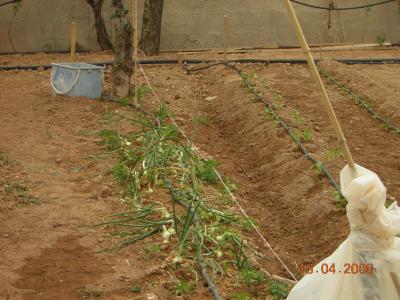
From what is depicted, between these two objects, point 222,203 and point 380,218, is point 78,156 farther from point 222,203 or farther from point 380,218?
point 380,218

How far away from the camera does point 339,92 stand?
9.73 metres

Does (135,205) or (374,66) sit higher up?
(374,66)

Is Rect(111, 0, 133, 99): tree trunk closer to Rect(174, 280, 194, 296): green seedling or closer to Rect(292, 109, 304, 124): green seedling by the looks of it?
Rect(292, 109, 304, 124): green seedling

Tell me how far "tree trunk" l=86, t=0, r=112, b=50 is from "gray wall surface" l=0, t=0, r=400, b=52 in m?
0.30

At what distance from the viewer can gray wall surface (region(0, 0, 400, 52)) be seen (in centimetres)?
1391

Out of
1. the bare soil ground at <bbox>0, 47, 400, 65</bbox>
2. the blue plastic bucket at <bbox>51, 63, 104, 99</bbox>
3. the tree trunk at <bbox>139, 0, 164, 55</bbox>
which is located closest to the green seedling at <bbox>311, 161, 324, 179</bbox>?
the blue plastic bucket at <bbox>51, 63, 104, 99</bbox>

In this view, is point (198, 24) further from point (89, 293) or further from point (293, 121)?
point (89, 293)

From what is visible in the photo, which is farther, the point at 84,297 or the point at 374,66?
the point at 374,66

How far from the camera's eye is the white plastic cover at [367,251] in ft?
10.3

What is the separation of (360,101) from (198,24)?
5.49m

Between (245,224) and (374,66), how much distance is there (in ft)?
22.4

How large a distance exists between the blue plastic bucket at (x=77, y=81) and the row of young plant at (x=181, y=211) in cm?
204

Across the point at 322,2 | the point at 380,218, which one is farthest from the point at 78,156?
the point at 322,2

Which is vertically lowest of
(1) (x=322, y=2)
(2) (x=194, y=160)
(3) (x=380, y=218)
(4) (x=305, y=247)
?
(4) (x=305, y=247)
